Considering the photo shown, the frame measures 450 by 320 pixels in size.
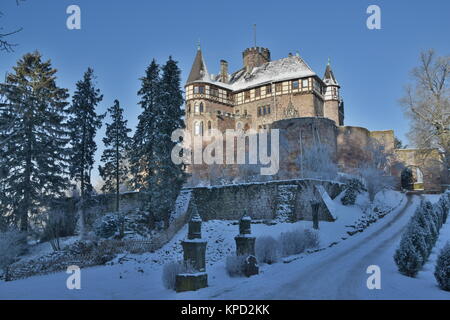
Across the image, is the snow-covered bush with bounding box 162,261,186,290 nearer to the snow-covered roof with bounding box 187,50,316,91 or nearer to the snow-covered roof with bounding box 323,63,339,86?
the snow-covered roof with bounding box 187,50,316,91

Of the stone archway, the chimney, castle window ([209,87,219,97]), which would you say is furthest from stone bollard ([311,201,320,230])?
the chimney

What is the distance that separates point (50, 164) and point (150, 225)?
29.2 feet

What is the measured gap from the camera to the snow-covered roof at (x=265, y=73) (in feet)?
165

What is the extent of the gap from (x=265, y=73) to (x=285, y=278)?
147 ft

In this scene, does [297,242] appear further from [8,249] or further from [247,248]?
[8,249]

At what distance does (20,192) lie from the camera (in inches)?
995

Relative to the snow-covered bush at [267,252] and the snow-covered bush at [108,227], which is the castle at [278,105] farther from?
the snow-covered bush at [267,252]

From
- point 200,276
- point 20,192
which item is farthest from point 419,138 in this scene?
point 20,192

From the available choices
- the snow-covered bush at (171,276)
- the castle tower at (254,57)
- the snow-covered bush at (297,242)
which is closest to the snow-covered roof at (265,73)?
the castle tower at (254,57)

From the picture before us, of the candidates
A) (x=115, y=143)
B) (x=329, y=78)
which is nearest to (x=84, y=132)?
(x=115, y=143)

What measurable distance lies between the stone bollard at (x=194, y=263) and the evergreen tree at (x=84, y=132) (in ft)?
61.8

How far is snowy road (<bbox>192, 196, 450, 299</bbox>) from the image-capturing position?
9.83 metres
